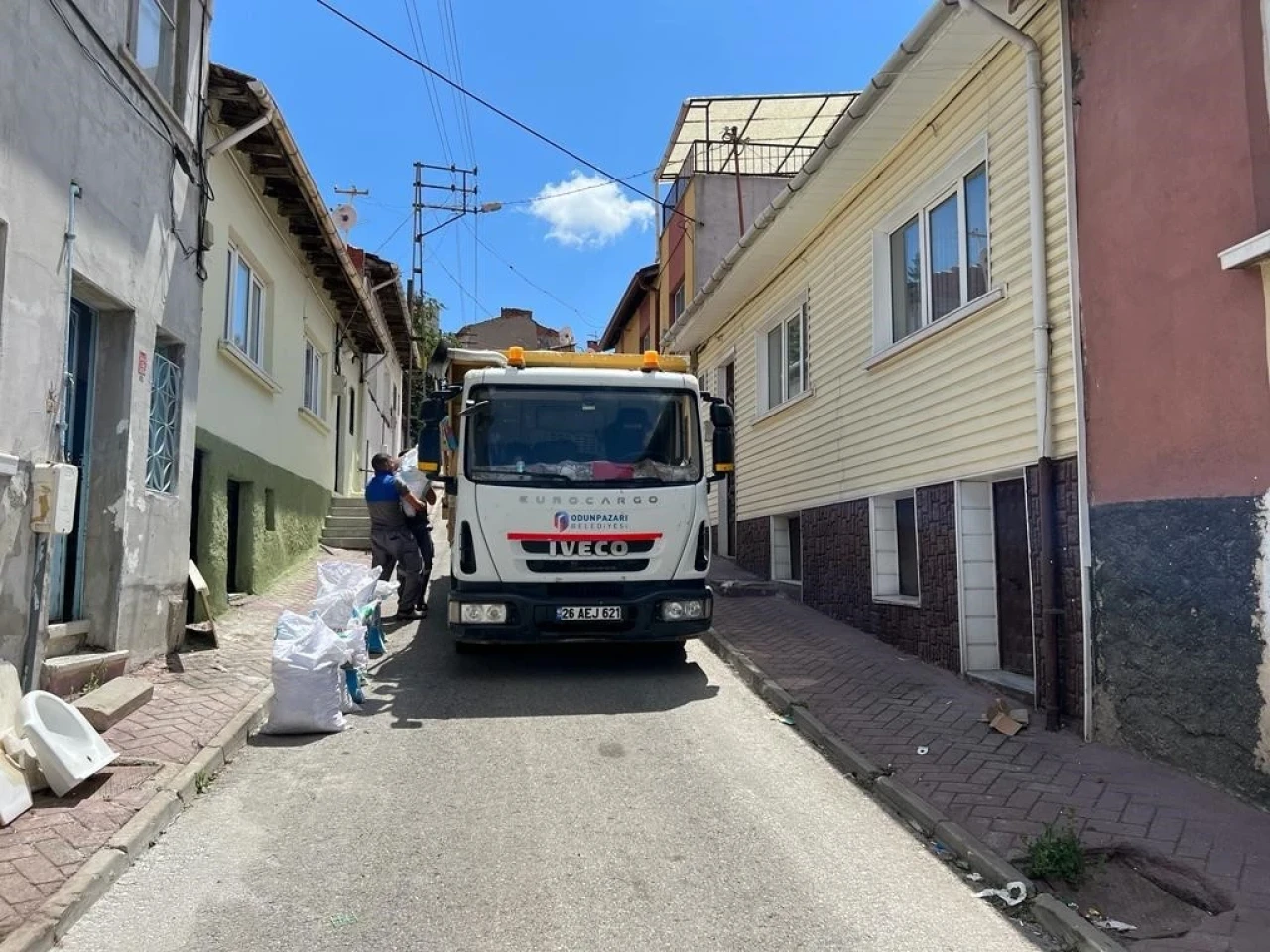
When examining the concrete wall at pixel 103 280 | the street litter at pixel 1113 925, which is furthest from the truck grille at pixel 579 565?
the street litter at pixel 1113 925

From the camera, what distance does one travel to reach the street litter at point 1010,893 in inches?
149

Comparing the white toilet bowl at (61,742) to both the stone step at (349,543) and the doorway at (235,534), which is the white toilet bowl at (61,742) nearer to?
the doorway at (235,534)

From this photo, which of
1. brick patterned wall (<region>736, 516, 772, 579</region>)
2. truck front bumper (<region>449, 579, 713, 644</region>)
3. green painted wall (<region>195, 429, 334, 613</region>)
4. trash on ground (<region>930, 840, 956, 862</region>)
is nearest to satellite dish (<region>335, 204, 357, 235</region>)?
green painted wall (<region>195, 429, 334, 613</region>)

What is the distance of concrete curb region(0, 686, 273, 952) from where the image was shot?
3.21 meters

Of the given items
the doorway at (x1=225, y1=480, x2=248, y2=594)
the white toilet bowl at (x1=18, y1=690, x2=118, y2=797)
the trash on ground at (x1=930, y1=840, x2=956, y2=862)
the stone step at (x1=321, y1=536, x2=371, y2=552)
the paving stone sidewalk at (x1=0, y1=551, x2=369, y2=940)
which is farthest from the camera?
the stone step at (x1=321, y1=536, x2=371, y2=552)

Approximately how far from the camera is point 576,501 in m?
7.19

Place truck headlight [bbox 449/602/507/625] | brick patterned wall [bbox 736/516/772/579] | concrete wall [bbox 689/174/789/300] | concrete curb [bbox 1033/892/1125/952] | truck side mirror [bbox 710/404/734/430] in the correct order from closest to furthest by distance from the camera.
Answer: concrete curb [bbox 1033/892/1125/952], truck headlight [bbox 449/602/507/625], truck side mirror [bbox 710/404/734/430], brick patterned wall [bbox 736/516/772/579], concrete wall [bbox 689/174/789/300]

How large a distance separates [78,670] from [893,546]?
6844 mm

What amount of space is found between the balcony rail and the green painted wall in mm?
10661

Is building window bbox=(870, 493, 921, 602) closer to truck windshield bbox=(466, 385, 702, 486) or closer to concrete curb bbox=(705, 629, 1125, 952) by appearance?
concrete curb bbox=(705, 629, 1125, 952)

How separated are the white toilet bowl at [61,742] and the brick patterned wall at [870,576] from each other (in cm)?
593

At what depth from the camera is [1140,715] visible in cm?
531

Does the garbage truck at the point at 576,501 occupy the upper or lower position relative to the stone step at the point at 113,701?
upper

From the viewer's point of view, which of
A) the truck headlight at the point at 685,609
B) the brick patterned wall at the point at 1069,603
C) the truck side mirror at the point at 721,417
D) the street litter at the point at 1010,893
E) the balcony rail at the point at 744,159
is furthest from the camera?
the balcony rail at the point at 744,159
